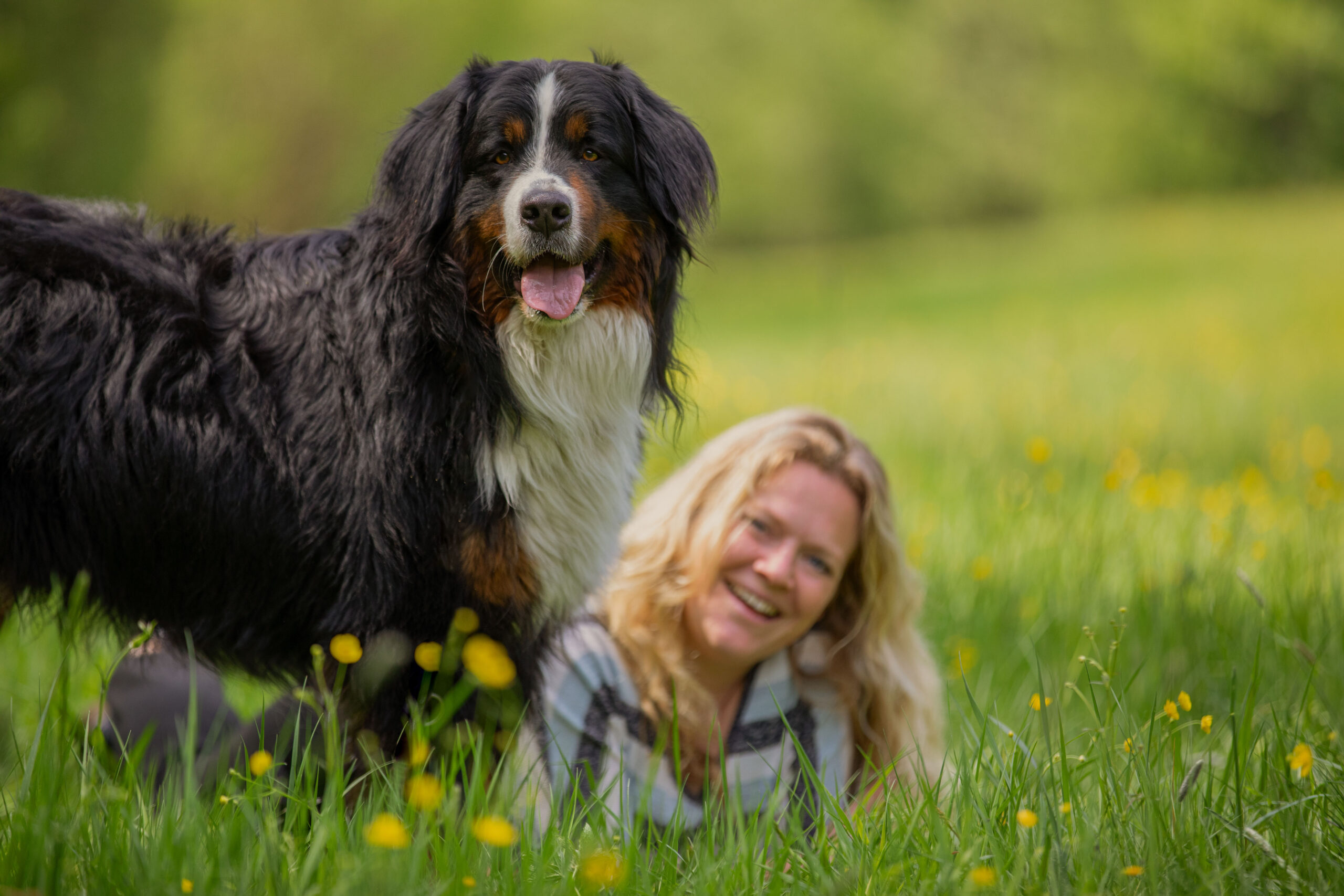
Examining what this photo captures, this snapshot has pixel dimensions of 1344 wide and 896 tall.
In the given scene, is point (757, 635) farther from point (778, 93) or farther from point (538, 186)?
point (778, 93)

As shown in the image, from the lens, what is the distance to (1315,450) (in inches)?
213

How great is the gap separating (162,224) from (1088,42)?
78.7 ft

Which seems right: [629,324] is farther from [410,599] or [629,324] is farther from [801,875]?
[801,875]

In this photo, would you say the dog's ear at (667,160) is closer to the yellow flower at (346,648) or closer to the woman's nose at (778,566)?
the woman's nose at (778,566)

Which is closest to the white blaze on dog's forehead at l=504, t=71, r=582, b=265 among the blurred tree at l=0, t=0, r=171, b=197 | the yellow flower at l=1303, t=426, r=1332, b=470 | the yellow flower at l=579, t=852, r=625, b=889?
the yellow flower at l=579, t=852, r=625, b=889

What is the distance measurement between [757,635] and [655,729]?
1.32ft

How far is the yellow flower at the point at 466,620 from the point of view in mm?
2137

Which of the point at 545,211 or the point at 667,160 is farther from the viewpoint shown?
the point at 667,160

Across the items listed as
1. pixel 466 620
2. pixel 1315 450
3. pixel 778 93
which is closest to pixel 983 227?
pixel 778 93

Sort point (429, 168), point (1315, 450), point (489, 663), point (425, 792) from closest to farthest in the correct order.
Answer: point (425, 792)
point (489, 663)
point (429, 168)
point (1315, 450)

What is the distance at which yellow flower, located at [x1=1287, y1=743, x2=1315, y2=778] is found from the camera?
197 centimetres

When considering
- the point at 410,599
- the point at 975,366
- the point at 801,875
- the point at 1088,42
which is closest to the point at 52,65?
the point at 975,366

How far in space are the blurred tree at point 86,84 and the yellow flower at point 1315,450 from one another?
11.3 m

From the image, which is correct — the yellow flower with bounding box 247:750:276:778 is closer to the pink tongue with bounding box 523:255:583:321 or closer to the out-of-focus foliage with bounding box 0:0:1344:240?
the pink tongue with bounding box 523:255:583:321
